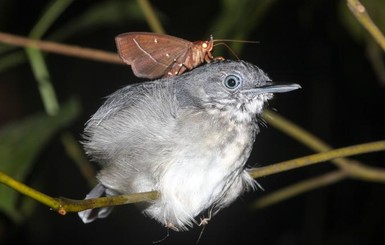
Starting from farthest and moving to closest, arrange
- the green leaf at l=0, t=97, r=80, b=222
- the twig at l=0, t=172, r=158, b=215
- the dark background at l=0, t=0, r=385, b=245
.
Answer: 1. the dark background at l=0, t=0, r=385, b=245
2. the green leaf at l=0, t=97, r=80, b=222
3. the twig at l=0, t=172, r=158, b=215

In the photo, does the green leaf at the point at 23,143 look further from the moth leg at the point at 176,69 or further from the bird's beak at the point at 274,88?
the bird's beak at the point at 274,88

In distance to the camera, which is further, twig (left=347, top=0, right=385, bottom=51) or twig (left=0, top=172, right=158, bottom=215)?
twig (left=347, top=0, right=385, bottom=51)

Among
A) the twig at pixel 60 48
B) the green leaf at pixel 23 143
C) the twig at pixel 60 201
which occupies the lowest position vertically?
the twig at pixel 60 201

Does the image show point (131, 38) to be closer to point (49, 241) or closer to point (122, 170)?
point (122, 170)

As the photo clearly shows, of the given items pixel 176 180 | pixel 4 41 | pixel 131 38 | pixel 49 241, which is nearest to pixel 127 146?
pixel 176 180

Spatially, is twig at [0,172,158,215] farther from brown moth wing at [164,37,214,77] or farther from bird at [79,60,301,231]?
brown moth wing at [164,37,214,77]

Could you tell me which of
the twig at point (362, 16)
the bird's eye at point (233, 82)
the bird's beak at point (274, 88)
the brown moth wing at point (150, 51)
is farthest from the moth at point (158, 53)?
the twig at point (362, 16)

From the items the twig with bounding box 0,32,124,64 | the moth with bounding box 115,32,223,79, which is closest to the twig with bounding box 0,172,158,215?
the moth with bounding box 115,32,223,79
